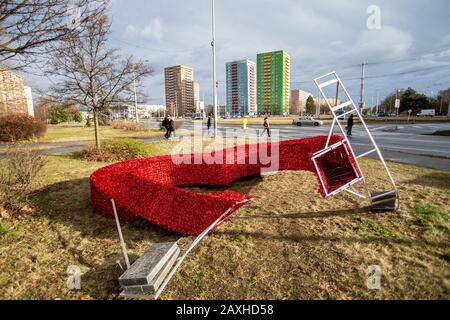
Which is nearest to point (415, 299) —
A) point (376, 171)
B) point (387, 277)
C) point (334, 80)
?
point (387, 277)

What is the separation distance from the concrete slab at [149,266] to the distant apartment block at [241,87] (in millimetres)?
100474

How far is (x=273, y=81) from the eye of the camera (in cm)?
10900

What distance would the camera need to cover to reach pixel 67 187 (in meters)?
6.36

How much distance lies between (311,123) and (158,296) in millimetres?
34561

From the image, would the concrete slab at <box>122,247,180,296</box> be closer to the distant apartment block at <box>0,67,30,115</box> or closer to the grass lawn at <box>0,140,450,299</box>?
the grass lawn at <box>0,140,450,299</box>

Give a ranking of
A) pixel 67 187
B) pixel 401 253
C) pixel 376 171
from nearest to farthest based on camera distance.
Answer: pixel 401 253 < pixel 67 187 < pixel 376 171

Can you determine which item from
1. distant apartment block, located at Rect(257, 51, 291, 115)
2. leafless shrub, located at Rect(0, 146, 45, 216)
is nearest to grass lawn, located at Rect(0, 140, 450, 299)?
leafless shrub, located at Rect(0, 146, 45, 216)

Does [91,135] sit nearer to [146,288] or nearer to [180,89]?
[146,288]

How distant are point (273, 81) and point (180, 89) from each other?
4595 centimetres

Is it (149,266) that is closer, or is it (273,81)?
(149,266)

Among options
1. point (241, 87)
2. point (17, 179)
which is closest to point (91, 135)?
point (17, 179)

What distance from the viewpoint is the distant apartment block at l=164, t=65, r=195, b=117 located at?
7500 cm
